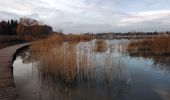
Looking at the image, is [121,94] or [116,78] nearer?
[121,94]

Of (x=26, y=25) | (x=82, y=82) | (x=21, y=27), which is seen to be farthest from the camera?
(x=26, y=25)

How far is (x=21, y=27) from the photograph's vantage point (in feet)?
137

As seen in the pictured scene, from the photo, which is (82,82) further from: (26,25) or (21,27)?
(26,25)

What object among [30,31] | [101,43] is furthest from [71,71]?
[30,31]

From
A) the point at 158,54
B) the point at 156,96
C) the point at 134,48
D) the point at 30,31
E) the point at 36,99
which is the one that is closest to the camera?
the point at 36,99

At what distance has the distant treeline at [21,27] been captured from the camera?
120ft

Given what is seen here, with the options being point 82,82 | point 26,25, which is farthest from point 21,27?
point 82,82

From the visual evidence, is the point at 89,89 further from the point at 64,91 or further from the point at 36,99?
the point at 36,99

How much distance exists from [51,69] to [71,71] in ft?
3.50

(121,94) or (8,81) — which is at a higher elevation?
(8,81)

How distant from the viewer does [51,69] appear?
22.2ft

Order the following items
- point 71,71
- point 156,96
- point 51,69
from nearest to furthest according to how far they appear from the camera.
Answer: point 156,96 → point 71,71 → point 51,69

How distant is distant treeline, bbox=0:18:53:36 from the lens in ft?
120

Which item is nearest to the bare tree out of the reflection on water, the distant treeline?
the distant treeline
